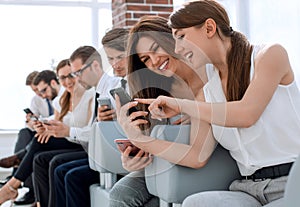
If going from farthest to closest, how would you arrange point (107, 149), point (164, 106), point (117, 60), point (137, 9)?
point (137, 9) → point (117, 60) → point (107, 149) → point (164, 106)

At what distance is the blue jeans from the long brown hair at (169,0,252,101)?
1.89 ft

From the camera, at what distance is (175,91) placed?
1853 millimetres

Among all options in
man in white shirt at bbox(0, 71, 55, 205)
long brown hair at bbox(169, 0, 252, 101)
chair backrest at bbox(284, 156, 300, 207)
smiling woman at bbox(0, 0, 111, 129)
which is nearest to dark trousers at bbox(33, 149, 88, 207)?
man in white shirt at bbox(0, 71, 55, 205)

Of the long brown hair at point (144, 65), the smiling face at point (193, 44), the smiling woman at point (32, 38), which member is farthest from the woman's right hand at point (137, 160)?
the smiling woman at point (32, 38)

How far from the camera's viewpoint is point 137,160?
172 cm

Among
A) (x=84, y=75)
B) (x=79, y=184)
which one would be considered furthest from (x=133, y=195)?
(x=84, y=75)

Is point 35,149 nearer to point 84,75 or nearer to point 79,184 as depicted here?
point 84,75

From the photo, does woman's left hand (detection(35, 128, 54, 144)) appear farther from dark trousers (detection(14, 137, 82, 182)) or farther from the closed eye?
the closed eye

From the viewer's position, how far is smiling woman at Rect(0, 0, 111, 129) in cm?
603

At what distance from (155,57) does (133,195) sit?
21.5 inches

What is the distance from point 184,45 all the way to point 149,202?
2.19ft

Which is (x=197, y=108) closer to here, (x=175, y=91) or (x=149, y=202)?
(x=175, y=91)

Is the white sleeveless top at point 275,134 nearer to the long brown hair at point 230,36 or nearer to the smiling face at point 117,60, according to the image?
the long brown hair at point 230,36

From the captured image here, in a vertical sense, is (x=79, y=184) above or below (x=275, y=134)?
below
